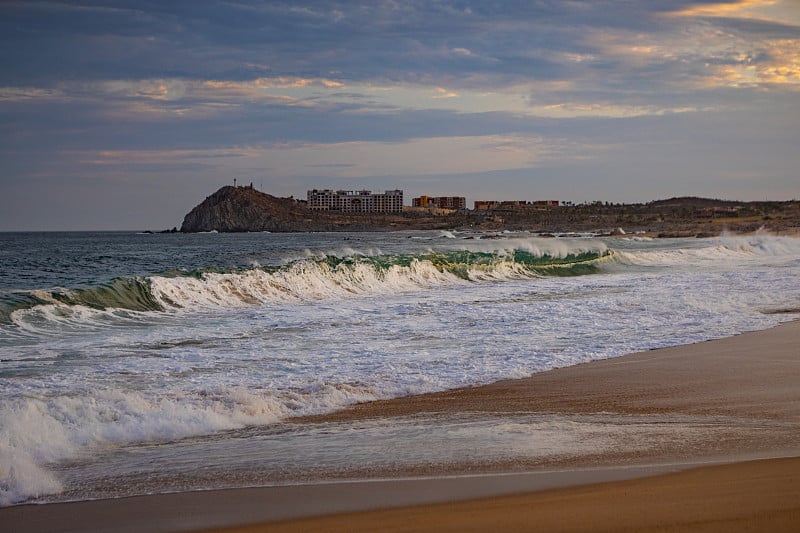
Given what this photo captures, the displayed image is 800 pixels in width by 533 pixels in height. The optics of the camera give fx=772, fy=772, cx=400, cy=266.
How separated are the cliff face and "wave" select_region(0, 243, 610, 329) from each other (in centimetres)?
11781

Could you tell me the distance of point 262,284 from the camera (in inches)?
850

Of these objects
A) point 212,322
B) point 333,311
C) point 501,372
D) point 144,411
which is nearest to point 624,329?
point 501,372

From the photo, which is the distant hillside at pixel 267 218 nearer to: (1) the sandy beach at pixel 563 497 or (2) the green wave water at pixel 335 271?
(2) the green wave water at pixel 335 271

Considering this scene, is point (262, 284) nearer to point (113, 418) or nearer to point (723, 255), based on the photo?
point (113, 418)

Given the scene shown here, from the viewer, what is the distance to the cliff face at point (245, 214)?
495 feet

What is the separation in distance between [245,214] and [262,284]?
134m

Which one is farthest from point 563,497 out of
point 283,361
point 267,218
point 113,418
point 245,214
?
point 267,218

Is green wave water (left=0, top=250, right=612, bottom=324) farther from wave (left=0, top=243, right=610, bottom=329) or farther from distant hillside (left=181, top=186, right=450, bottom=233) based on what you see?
distant hillside (left=181, top=186, right=450, bottom=233)

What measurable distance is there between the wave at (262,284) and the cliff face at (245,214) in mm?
117807

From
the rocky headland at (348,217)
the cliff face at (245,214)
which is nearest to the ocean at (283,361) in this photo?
the rocky headland at (348,217)

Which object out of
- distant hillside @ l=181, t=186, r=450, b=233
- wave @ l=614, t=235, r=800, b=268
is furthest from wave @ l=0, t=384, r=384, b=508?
distant hillside @ l=181, t=186, r=450, b=233

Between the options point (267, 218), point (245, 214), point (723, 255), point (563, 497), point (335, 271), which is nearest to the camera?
point (563, 497)

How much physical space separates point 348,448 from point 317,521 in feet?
5.57

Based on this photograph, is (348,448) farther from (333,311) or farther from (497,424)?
(333,311)
